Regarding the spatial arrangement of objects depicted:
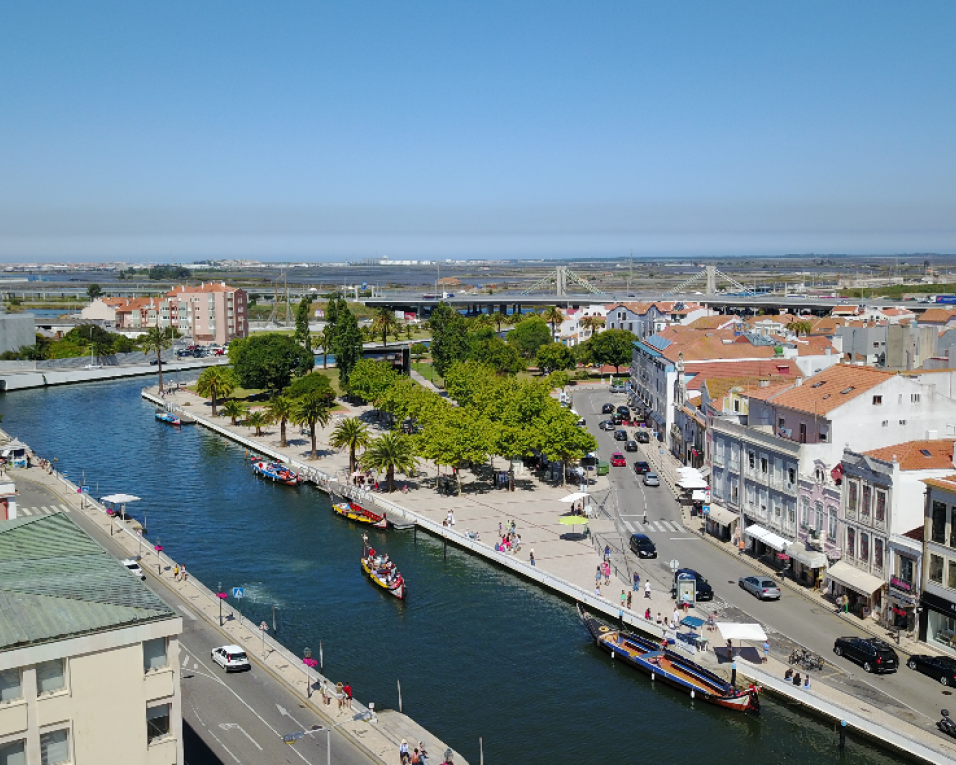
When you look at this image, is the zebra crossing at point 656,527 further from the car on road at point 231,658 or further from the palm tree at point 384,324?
the palm tree at point 384,324

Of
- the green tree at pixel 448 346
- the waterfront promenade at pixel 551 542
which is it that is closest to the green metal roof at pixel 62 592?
the waterfront promenade at pixel 551 542

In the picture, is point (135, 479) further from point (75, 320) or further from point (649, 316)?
point (75, 320)

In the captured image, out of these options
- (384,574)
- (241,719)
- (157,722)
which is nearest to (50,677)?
(157,722)

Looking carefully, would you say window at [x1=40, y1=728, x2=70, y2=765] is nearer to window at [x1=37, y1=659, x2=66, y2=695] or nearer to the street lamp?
window at [x1=37, y1=659, x2=66, y2=695]

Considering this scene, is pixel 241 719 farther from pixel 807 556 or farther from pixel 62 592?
pixel 807 556

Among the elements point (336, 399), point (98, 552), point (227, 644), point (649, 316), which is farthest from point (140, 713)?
point (649, 316)

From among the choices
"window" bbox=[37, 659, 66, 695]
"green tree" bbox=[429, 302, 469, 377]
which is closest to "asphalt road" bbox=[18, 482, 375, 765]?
"window" bbox=[37, 659, 66, 695]
